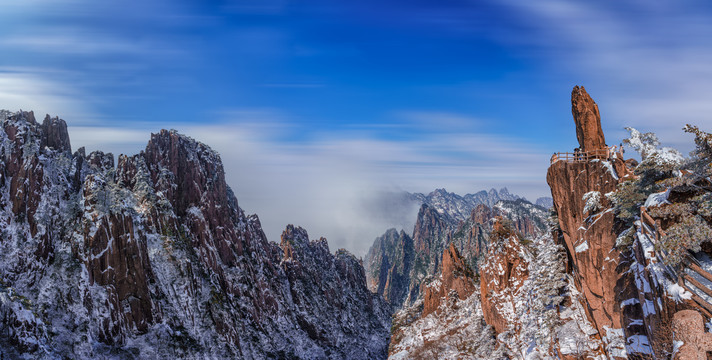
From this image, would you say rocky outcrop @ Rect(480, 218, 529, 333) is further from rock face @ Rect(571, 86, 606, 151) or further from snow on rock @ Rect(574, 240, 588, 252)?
rock face @ Rect(571, 86, 606, 151)

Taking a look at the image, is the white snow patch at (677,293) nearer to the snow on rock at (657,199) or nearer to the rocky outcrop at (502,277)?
the snow on rock at (657,199)

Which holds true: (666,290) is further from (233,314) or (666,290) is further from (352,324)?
(352,324)

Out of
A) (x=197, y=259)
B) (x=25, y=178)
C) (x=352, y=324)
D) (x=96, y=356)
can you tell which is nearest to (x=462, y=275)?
(x=197, y=259)

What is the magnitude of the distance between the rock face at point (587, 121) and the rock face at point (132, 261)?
245ft

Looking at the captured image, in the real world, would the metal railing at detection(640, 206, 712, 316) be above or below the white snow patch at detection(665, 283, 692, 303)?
above

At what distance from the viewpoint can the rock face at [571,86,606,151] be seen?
38.6 m

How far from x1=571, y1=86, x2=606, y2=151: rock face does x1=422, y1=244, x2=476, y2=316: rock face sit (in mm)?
43046

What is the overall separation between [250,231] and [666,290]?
350 ft

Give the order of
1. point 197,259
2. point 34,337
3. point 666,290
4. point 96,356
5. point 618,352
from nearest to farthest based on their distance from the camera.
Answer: point 666,290 < point 618,352 < point 34,337 < point 96,356 < point 197,259

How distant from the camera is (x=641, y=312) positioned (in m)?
29.0

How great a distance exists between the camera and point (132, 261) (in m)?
71.1

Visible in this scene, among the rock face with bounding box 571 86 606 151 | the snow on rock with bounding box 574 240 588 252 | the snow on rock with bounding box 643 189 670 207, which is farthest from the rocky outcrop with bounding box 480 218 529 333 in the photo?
the snow on rock with bounding box 643 189 670 207

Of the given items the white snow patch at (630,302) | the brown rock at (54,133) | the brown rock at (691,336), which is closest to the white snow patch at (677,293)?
the brown rock at (691,336)

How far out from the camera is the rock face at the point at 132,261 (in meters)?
62.0
